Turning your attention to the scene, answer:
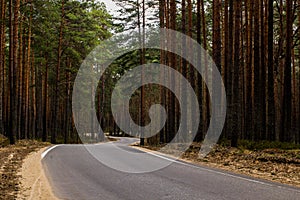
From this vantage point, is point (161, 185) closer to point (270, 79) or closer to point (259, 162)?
point (259, 162)

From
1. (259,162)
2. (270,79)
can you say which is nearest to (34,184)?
(259,162)

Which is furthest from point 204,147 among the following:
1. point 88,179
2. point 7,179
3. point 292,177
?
point 7,179

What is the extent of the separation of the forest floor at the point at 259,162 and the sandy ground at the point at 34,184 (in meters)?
5.90

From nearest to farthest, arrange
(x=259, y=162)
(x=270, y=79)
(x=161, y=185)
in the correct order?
(x=161, y=185) → (x=259, y=162) → (x=270, y=79)

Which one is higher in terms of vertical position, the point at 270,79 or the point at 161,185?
the point at 270,79

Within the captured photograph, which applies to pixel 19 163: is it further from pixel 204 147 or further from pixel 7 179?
pixel 204 147

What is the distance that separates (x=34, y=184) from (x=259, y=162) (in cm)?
848

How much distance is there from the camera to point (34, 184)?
8984mm

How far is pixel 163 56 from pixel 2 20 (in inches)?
637

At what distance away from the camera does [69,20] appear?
3478 centimetres

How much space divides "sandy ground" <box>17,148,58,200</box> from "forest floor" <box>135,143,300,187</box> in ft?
19.3

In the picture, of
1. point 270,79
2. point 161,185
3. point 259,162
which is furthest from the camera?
point 270,79

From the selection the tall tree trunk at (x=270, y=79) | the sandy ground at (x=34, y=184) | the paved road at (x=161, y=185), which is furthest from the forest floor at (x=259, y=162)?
the sandy ground at (x=34, y=184)

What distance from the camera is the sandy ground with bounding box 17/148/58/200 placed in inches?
303
